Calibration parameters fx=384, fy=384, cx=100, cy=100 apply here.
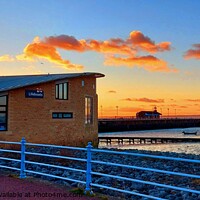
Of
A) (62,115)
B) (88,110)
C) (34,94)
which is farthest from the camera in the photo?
(88,110)

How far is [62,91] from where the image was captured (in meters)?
28.7

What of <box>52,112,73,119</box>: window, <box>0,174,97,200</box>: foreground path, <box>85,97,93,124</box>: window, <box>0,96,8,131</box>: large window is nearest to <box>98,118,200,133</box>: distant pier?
<box>85,97,93,124</box>: window

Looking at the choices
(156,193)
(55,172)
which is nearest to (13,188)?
(156,193)

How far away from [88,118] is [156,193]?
60.1 ft

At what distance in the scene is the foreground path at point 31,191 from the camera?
7.52m

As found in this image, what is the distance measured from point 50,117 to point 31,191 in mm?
19398

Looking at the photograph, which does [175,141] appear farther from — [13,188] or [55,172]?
[13,188]

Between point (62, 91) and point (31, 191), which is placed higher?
point (62, 91)

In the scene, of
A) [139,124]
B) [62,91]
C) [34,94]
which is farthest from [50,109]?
[139,124]

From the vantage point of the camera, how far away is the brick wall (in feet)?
81.3

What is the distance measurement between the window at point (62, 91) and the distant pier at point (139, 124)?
64.3 meters

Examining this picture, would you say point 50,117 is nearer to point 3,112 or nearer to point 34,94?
point 34,94

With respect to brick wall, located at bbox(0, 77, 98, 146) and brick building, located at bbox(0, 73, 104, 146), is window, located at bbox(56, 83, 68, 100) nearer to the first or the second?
brick building, located at bbox(0, 73, 104, 146)

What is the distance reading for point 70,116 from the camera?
1148 inches
